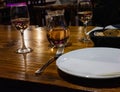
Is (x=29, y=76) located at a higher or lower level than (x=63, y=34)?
lower

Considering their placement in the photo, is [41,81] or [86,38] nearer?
[41,81]

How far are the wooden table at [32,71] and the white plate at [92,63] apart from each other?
32 mm

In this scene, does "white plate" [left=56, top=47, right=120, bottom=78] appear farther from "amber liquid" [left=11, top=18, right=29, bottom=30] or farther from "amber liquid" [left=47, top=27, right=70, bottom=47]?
"amber liquid" [left=11, top=18, right=29, bottom=30]

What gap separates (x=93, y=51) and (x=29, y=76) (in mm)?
236

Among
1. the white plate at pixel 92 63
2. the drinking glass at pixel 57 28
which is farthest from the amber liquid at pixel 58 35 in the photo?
the white plate at pixel 92 63

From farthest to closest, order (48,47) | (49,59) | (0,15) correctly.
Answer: (0,15) → (48,47) → (49,59)

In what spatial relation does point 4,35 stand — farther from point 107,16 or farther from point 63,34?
point 107,16

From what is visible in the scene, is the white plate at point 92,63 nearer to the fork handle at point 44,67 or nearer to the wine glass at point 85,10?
the fork handle at point 44,67

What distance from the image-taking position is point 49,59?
83 centimetres

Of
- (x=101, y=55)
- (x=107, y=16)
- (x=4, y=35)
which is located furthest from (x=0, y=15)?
(x=101, y=55)

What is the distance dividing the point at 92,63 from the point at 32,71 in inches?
7.7

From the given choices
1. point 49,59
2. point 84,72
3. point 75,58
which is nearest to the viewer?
point 84,72

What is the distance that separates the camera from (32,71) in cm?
74

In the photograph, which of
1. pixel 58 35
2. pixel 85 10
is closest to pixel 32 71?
pixel 58 35
